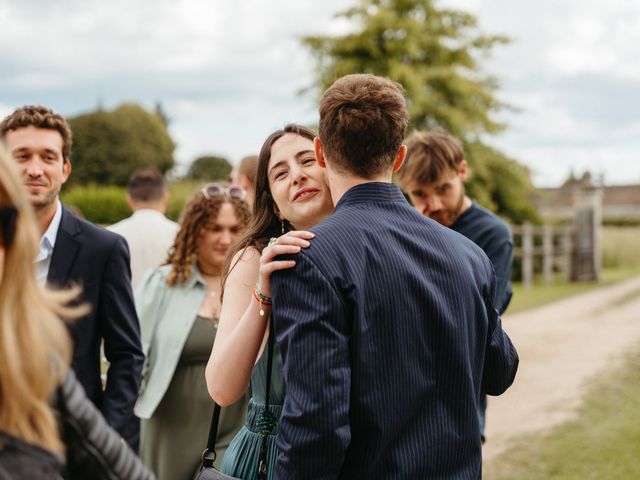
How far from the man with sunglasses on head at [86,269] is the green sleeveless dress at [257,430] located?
0.95 meters

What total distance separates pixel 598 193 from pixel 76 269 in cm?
2468

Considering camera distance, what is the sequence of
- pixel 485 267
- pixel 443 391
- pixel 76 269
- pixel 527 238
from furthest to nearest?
pixel 527 238 → pixel 76 269 → pixel 485 267 → pixel 443 391

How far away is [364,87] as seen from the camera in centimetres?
210

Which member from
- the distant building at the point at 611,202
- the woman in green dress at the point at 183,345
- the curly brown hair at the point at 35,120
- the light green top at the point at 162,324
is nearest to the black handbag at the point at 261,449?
the woman in green dress at the point at 183,345

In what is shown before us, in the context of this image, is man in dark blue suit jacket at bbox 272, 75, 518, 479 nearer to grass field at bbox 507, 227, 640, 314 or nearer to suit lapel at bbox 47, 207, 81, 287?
suit lapel at bbox 47, 207, 81, 287

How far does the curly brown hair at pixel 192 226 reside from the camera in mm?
4312

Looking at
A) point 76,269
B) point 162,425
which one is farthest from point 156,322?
point 76,269

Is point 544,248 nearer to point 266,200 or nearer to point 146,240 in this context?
point 146,240

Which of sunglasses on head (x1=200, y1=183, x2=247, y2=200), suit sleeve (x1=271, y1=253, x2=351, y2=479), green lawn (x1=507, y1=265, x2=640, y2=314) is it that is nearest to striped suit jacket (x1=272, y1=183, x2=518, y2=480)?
suit sleeve (x1=271, y1=253, x2=351, y2=479)

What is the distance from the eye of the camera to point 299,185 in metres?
2.55

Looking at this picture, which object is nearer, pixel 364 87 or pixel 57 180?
pixel 364 87

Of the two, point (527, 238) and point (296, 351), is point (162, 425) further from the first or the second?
point (527, 238)

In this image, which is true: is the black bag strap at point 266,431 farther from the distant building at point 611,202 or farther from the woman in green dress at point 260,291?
the distant building at point 611,202

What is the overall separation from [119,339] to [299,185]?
128 cm
